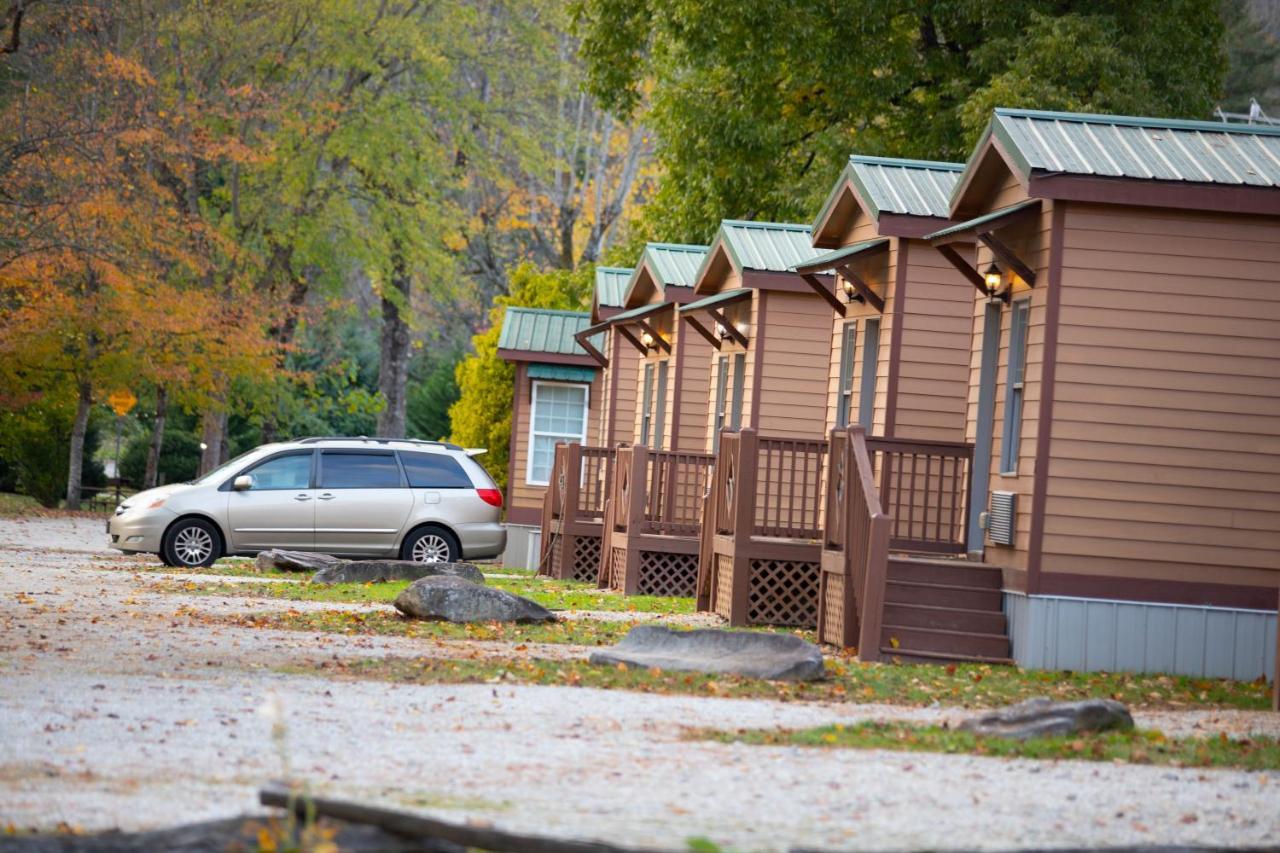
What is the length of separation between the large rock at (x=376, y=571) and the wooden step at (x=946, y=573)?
706cm

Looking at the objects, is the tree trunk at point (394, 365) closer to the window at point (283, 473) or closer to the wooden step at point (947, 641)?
the window at point (283, 473)

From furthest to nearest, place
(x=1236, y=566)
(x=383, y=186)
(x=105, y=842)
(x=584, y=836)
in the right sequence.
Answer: (x=383, y=186), (x=1236, y=566), (x=584, y=836), (x=105, y=842)

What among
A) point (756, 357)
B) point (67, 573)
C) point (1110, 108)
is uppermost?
point (1110, 108)

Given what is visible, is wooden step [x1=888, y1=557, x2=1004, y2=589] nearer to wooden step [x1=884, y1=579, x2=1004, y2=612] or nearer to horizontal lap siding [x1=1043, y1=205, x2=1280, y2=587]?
wooden step [x1=884, y1=579, x2=1004, y2=612]

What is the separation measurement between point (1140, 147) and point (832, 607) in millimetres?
4657

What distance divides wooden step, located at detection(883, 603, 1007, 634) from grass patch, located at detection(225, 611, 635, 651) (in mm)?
2327

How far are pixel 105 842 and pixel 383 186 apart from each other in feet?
130

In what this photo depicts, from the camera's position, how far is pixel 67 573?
20.3m

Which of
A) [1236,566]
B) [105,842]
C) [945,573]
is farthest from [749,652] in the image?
[105,842]

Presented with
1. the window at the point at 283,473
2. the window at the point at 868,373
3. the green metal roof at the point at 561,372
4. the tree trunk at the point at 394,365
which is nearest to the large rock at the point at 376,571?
the window at the point at 283,473

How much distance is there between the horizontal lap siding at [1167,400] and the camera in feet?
44.9

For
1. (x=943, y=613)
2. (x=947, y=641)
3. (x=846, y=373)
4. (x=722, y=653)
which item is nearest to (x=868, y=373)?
(x=846, y=373)

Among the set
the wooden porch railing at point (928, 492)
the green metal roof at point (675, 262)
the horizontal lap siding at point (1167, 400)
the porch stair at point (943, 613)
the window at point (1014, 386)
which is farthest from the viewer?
the green metal roof at point (675, 262)

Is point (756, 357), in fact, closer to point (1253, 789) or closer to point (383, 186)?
point (1253, 789)
